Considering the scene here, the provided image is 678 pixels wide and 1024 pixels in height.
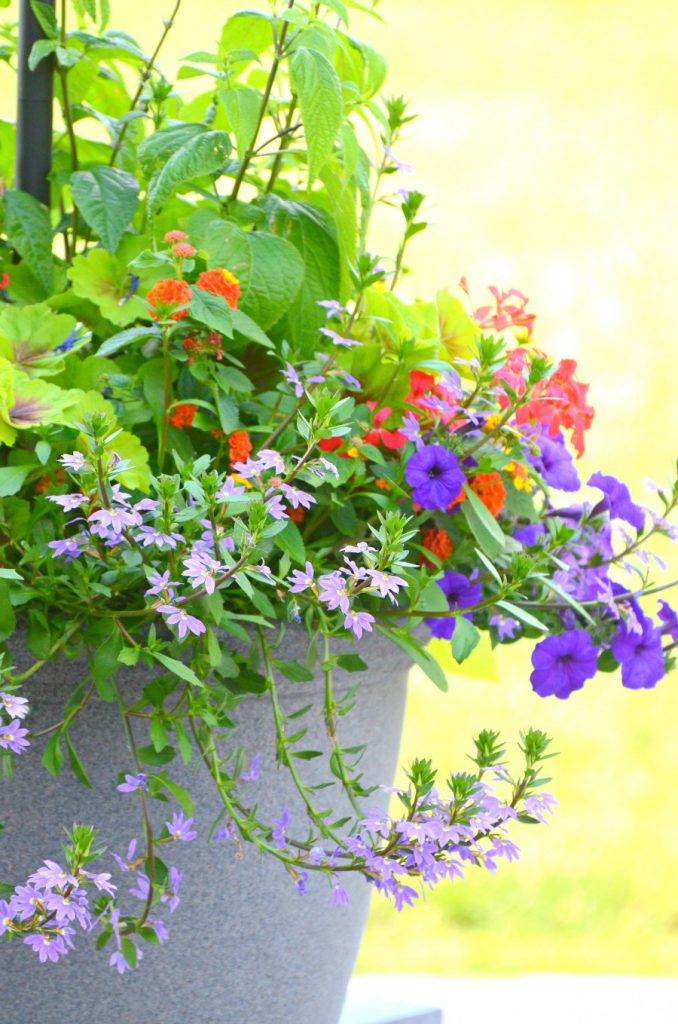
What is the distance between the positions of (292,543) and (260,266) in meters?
0.18

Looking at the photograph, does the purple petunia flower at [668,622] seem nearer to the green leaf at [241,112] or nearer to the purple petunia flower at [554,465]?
the purple petunia flower at [554,465]

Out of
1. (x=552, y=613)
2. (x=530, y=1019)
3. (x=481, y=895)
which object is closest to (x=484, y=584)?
(x=552, y=613)

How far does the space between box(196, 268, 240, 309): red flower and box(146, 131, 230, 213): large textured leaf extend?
2.4 inches

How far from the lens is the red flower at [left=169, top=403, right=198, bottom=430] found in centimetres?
74

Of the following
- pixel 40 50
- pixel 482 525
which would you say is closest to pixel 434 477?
pixel 482 525

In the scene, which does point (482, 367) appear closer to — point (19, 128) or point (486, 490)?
point (486, 490)

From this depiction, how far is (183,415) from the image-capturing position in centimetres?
74

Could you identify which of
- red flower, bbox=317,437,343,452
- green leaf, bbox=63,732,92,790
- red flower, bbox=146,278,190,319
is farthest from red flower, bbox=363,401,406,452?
green leaf, bbox=63,732,92,790

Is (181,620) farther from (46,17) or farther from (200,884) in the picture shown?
(46,17)

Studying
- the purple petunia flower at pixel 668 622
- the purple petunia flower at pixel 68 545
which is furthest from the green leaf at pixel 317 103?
the purple petunia flower at pixel 668 622

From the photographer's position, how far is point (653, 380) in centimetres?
290

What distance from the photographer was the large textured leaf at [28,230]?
812 millimetres

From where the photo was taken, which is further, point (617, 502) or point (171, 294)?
point (617, 502)

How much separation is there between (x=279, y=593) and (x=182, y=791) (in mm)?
115
